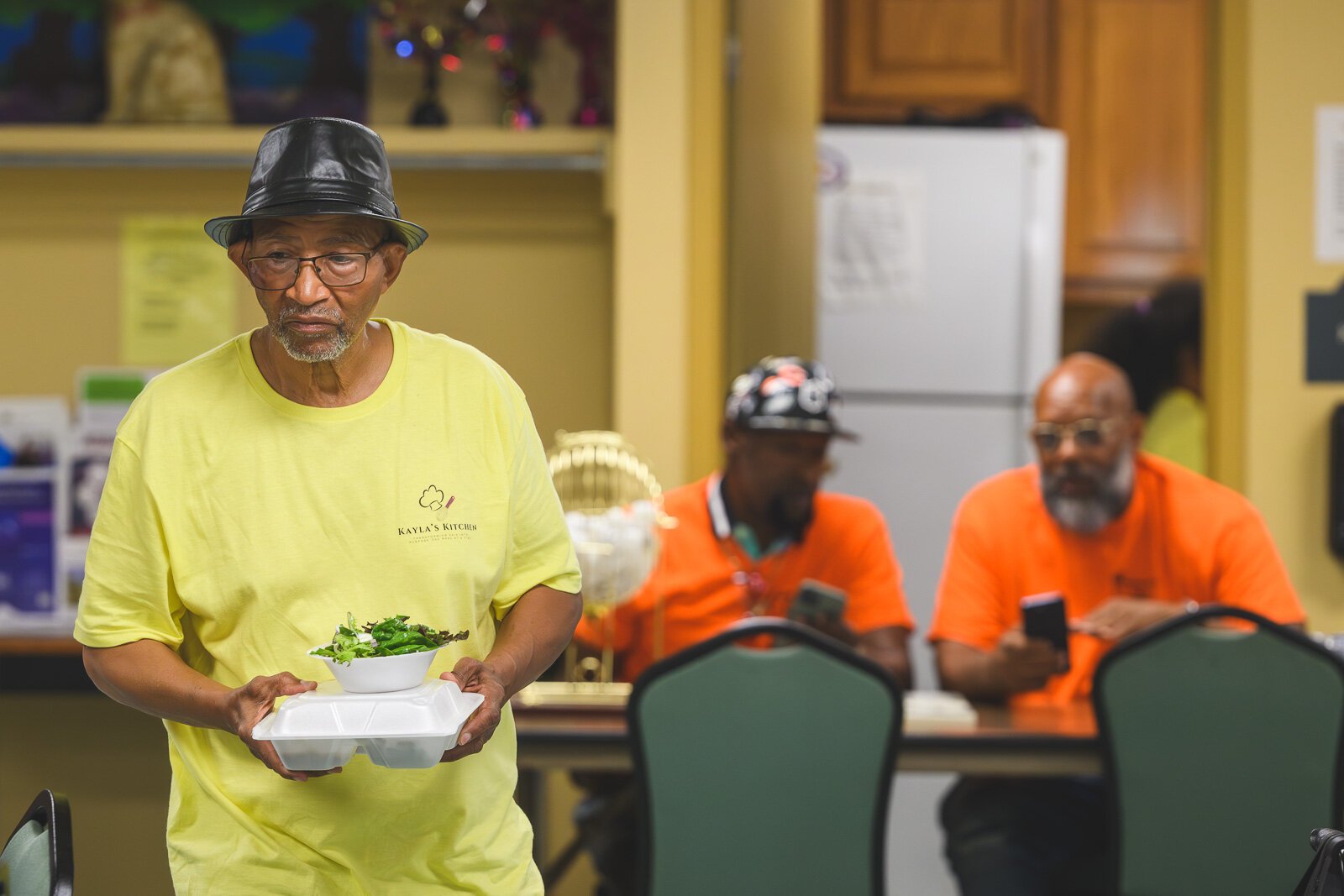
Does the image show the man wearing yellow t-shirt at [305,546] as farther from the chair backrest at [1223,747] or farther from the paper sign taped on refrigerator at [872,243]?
the paper sign taped on refrigerator at [872,243]

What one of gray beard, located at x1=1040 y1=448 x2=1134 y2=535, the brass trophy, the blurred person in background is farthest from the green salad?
the blurred person in background

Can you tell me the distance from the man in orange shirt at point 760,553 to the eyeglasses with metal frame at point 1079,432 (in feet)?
1.23

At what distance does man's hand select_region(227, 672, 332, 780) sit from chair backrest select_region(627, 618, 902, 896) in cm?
95

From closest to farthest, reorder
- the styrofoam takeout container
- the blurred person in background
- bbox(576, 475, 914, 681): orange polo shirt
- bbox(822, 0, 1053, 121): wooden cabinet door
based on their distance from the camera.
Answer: the styrofoam takeout container < bbox(576, 475, 914, 681): orange polo shirt < the blurred person in background < bbox(822, 0, 1053, 121): wooden cabinet door

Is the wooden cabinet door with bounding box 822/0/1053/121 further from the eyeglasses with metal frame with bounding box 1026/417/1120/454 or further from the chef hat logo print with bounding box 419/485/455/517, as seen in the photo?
the chef hat logo print with bounding box 419/485/455/517

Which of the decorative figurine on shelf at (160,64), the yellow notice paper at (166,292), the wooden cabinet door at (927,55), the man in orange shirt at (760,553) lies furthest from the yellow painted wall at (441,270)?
the wooden cabinet door at (927,55)

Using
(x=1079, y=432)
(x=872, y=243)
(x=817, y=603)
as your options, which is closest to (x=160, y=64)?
(x=872, y=243)

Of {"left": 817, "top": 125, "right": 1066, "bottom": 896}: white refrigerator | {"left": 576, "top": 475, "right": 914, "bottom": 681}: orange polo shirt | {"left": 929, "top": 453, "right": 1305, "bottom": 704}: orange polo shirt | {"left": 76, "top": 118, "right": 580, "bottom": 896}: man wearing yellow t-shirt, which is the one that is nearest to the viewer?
{"left": 76, "top": 118, "right": 580, "bottom": 896}: man wearing yellow t-shirt

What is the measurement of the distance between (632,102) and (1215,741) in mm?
1797

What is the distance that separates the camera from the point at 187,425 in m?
1.24

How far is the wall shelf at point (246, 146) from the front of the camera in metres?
3.19

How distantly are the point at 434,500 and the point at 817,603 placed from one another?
137 cm

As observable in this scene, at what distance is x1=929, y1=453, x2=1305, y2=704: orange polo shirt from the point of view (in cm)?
267

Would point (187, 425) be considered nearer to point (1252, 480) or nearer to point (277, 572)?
point (277, 572)
